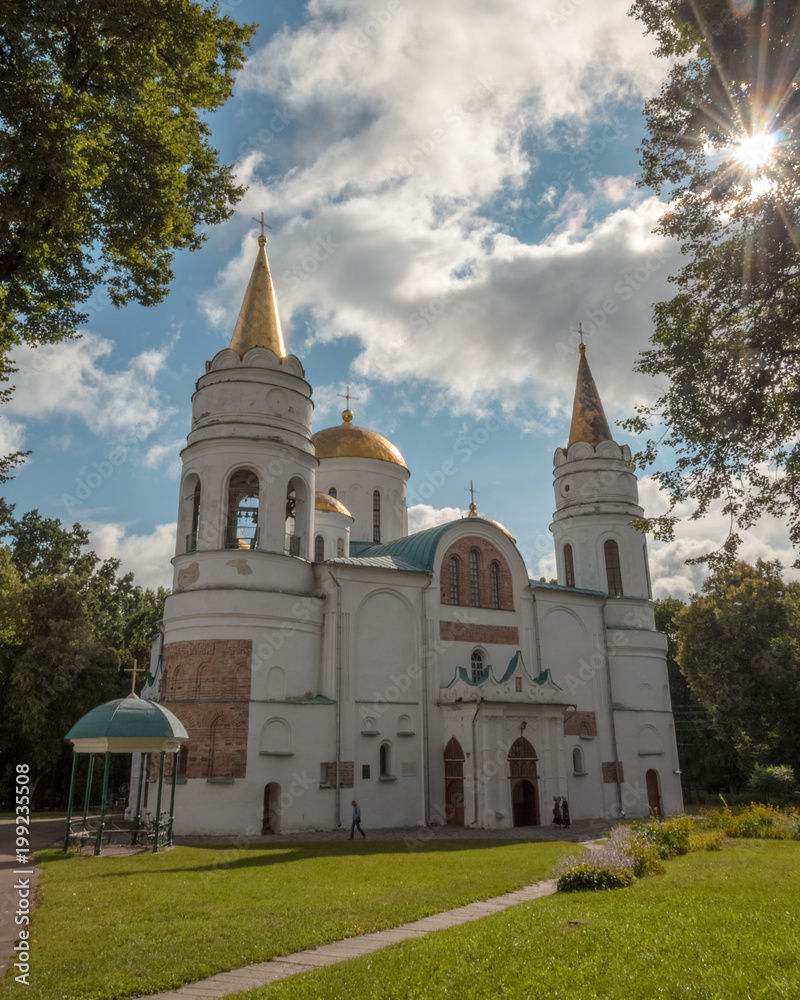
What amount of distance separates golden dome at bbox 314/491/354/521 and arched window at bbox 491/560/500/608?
6.30 metres

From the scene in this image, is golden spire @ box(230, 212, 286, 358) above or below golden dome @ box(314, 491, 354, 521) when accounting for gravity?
above

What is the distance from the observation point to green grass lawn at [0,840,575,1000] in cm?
756

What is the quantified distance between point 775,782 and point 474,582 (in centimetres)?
1566

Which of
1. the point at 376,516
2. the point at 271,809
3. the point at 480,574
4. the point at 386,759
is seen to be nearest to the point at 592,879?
the point at 271,809

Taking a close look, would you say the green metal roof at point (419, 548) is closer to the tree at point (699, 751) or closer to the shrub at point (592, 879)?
the shrub at point (592, 879)

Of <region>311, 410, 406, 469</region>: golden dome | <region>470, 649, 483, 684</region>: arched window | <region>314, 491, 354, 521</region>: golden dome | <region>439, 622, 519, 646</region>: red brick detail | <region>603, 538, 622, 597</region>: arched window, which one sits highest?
<region>311, 410, 406, 469</region>: golden dome

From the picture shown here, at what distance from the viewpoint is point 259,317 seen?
25766 mm

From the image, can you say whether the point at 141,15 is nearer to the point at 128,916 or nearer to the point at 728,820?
the point at 128,916

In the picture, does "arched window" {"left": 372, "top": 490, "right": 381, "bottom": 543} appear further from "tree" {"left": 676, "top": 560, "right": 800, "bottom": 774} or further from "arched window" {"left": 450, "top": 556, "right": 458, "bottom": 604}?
"tree" {"left": 676, "top": 560, "right": 800, "bottom": 774}

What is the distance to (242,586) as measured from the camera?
22.1m

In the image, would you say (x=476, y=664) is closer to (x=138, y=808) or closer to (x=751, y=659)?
(x=138, y=808)

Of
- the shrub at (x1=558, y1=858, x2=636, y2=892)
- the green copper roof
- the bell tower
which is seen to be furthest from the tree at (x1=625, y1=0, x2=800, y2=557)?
the bell tower

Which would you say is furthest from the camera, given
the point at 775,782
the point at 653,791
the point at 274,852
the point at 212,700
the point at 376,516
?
the point at 376,516

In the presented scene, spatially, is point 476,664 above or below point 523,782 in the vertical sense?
above
